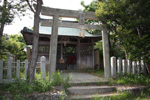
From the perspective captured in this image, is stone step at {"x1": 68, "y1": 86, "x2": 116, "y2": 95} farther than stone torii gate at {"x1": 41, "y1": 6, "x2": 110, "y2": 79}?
No

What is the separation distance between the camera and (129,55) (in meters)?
6.31

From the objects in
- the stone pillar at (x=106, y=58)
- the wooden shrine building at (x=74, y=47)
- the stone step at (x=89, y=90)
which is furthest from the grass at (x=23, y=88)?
the wooden shrine building at (x=74, y=47)

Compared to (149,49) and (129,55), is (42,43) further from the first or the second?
(149,49)

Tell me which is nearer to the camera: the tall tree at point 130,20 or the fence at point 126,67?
the tall tree at point 130,20

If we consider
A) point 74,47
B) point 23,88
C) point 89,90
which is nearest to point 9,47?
point 23,88

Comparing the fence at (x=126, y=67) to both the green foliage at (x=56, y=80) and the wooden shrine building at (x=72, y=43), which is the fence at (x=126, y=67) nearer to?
the wooden shrine building at (x=72, y=43)

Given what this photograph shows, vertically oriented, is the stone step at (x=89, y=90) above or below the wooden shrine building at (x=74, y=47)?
below

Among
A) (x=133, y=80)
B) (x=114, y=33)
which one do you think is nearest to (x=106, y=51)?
(x=114, y=33)

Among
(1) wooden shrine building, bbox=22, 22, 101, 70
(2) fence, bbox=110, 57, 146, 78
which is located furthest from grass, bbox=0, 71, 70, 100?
(1) wooden shrine building, bbox=22, 22, 101, 70

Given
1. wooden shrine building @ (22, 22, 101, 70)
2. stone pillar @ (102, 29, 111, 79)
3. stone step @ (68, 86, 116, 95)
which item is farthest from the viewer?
wooden shrine building @ (22, 22, 101, 70)

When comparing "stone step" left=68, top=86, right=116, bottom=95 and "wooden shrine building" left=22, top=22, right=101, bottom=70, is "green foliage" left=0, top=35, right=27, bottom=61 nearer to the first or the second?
"wooden shrine building" left=22, top=22, right=101, bottom=70

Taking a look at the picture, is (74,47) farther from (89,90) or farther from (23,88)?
(23,88)

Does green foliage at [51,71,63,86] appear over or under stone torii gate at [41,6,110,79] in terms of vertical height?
under

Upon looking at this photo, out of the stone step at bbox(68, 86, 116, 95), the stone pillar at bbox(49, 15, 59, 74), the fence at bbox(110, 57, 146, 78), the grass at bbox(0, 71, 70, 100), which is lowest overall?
the stone step at bbox(68, 86, 116, 95)
